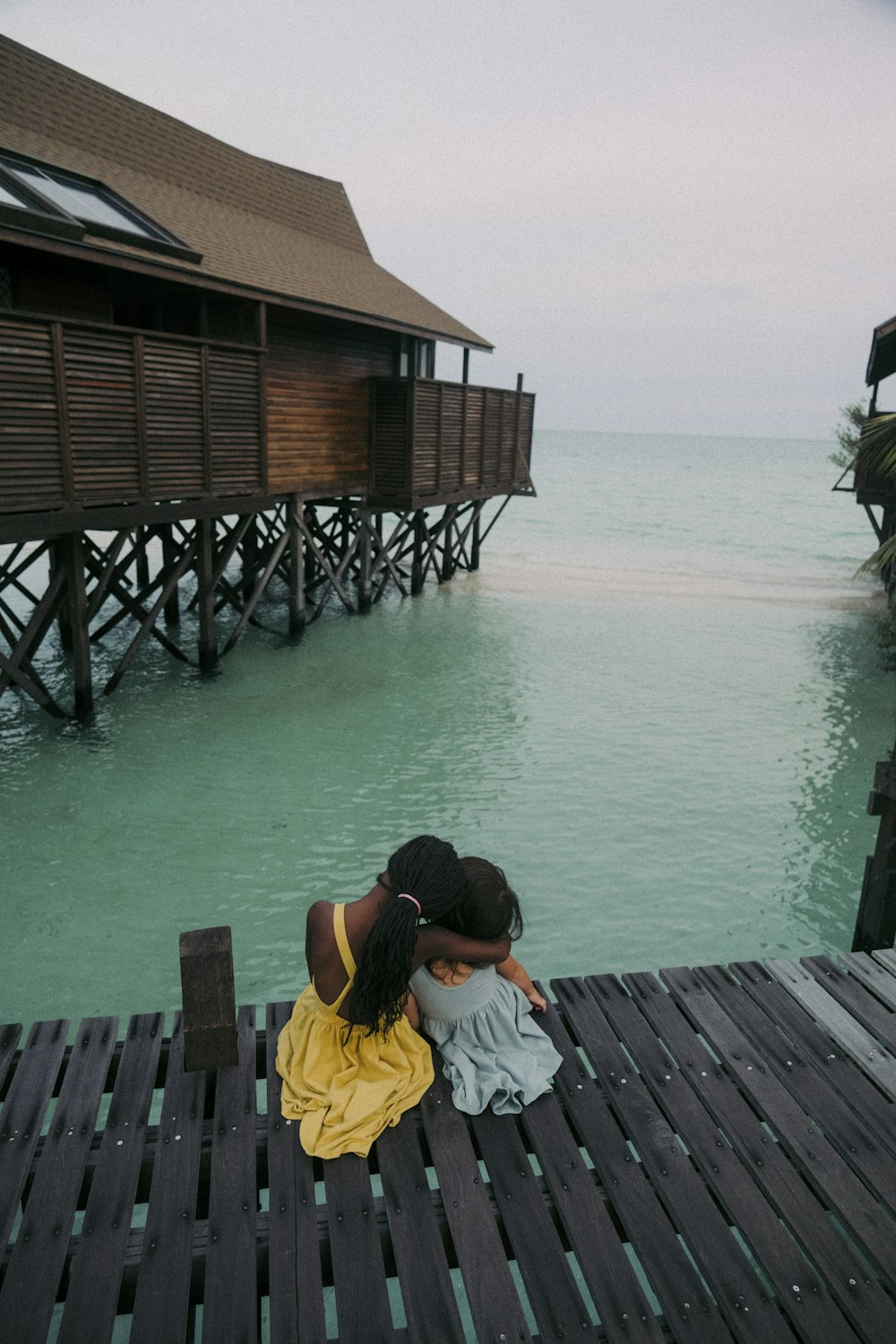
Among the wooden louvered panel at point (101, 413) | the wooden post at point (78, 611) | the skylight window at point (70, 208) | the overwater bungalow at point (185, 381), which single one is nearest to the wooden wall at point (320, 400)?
the overwater bungalow at point (185, 381)

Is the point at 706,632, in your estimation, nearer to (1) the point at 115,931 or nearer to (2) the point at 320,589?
(2) the point at 320,589

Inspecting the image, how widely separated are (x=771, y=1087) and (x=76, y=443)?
9.29 metres

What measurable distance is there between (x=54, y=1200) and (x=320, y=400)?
14401 mm

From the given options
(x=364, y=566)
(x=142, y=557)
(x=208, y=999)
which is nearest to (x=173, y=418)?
(x=364, y=566)

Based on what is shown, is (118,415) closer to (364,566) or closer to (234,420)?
(234,420)

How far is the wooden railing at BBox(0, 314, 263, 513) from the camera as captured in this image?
907 cm

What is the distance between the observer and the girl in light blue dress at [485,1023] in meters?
3.50

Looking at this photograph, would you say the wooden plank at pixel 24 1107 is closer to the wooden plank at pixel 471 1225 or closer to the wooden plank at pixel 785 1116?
the wooden plank at pixel 471 1225

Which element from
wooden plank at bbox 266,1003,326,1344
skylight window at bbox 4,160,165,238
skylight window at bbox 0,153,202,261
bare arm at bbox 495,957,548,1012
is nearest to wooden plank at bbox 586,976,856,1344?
bare arm at bbox 495,957,548,1012

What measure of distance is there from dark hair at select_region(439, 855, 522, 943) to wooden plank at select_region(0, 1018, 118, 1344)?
1.68 meters

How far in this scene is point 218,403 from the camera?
12062 millimetres

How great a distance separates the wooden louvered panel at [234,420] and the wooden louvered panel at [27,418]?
2.77m

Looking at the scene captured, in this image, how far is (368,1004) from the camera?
3.31 m

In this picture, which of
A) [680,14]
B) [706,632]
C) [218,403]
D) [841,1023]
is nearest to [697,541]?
[680,14]
